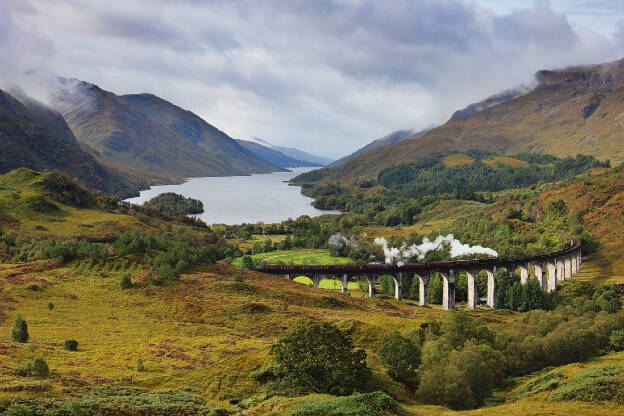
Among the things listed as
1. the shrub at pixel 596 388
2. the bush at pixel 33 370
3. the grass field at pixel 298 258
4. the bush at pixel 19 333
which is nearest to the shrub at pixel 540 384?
the shrub at pixel 596 388

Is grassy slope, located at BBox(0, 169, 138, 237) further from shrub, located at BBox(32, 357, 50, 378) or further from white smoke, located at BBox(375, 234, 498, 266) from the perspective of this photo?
shrub, located at BBox(32, 357, 50, 378)

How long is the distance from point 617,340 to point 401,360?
98.6 feet

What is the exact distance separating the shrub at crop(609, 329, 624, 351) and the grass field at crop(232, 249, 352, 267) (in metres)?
96.0

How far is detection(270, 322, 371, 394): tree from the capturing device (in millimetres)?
42750

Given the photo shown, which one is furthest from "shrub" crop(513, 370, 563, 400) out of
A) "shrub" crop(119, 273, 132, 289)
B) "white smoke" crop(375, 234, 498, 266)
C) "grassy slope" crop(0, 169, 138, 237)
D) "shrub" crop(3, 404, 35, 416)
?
"grassy slope" crop(0, 169, 138, 237)

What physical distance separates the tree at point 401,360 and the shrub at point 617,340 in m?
27.6

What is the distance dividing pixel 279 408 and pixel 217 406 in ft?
19.4

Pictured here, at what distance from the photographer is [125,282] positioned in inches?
3194

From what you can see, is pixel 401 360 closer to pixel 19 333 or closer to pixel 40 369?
pixel 40 369

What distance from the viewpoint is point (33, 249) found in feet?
390

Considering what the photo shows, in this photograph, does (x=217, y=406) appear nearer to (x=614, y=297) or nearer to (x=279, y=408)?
(x=279, y=408)

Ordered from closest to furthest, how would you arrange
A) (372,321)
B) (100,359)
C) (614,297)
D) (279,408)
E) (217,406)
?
(279,408)
(217,406)
(100,359)
(372,321)
(614,297)

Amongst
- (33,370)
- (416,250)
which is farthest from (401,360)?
(416,250)

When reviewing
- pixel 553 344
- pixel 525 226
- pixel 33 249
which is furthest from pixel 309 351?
pixel 525 226
